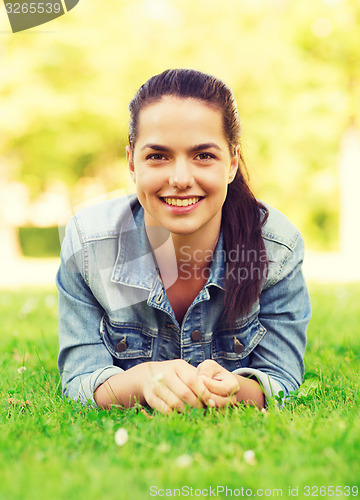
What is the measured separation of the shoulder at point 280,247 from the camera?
2.79 m

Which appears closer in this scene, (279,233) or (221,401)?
(221,401)

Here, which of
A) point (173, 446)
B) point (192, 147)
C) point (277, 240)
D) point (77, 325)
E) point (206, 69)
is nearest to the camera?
point (173, 446)

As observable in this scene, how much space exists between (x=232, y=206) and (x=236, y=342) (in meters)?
0.67

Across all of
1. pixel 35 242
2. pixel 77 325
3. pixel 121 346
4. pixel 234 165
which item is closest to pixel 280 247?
pixel 234 165

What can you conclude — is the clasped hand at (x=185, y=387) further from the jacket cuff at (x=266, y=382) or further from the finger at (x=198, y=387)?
the jacket cuff at (x=266, y=382)

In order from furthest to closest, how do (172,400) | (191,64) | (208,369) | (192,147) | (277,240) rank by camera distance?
1. (191,64)
2. (277,240)
3. (192,147)
4. (208,369)
5. (172,400)

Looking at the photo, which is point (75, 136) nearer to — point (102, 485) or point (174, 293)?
point (174, 293)

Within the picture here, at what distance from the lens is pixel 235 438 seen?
1.96m

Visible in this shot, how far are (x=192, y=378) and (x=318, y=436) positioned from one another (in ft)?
1.89

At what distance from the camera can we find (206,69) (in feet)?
44.3

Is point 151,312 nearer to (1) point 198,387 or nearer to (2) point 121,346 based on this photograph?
(2) point 121,346

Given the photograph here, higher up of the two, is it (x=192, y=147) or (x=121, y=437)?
(x=192, y=147)

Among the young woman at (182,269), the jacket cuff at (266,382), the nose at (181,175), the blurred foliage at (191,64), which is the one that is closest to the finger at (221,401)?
the young woman at (182,269)

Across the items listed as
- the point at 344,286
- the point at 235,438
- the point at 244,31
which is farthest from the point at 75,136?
→ the point at 235,438
